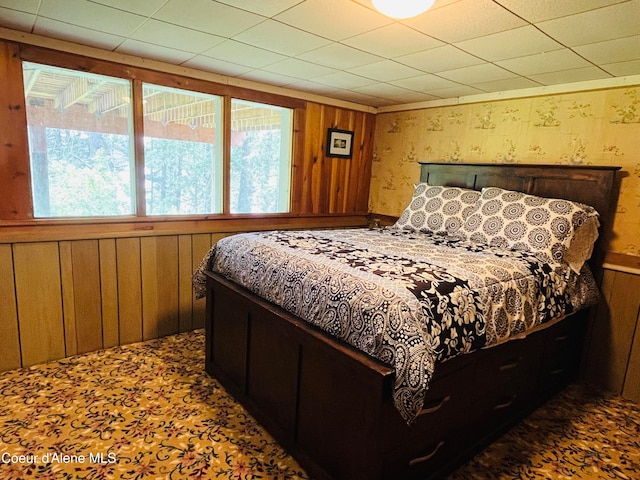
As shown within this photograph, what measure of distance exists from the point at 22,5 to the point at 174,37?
70cm

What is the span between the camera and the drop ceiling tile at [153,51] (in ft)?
7.83

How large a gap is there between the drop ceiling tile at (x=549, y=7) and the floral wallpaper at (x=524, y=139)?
3.98 feet

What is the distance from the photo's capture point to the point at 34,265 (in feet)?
8.03

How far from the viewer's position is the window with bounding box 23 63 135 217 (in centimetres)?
245

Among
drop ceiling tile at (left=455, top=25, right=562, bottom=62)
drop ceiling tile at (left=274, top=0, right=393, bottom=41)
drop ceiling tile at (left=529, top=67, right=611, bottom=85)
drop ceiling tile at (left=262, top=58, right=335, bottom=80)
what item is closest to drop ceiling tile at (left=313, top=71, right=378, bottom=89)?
drop ceiling tile at (left=262, top=58, right=335, bottom=80)

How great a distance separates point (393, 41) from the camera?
210 centimetres

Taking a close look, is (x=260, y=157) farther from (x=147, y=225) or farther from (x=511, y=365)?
(x=511, y=365)

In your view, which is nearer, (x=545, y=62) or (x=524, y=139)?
(x=545, y=62)

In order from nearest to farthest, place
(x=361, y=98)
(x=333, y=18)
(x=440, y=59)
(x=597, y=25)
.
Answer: (x=597, y=25)
(x=333, y=18)
(x=440, y=59)
(x=361, y=98)

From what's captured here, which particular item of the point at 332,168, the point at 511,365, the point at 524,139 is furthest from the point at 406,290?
the point at 332,168

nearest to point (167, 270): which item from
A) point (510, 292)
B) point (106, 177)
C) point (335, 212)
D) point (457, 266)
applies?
point (106, 177)

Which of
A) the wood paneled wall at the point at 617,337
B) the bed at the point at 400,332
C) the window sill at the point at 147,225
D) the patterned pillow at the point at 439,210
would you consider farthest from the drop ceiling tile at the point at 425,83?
the wood paneled wall at the point at 617,337

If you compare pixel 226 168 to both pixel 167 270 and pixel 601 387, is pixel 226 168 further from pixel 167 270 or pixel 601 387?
pixel 601 387

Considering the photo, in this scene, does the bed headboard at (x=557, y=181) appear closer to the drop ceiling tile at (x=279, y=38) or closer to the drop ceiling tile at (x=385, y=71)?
the drop ceiling tile at (x=385, y=71)
